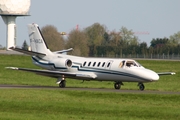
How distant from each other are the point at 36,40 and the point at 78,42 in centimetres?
5456

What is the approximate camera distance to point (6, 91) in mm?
31797

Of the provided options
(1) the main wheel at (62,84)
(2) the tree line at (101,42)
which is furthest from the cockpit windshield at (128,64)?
(2) the tree line at (101,42)

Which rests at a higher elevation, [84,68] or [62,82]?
[84,68]

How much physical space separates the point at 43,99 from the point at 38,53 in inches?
549

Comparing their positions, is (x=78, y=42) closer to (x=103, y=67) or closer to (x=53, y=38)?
(x=53, y=38)

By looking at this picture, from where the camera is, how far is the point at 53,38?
9369 cm

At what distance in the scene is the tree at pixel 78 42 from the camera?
314 ft

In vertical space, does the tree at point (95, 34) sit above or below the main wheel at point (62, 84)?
above

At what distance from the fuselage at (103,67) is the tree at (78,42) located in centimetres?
5098

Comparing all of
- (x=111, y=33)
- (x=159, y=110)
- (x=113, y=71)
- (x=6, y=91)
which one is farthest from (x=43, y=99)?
(x=111, y=33)

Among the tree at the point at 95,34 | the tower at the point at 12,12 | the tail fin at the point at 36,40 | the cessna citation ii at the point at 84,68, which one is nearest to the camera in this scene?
the cessna citation ii at the point at 84,68

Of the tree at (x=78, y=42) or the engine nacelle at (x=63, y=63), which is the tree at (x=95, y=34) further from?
the engine nacelle at (x=63, y=63)

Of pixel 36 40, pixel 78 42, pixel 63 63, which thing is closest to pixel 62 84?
pixel 63 63

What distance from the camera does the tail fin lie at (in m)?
44.3
